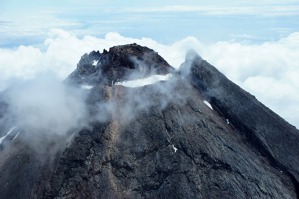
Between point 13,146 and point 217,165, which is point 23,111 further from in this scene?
point 217,165

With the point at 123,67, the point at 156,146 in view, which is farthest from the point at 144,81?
the point at 156,146

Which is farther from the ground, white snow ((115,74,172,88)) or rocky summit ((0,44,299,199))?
white snow ((115,74,172,88))

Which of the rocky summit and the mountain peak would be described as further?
the mountain peak

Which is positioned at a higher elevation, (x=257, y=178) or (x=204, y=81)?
(x=204, y=81)

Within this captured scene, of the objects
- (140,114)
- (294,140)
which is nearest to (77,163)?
(140,114)

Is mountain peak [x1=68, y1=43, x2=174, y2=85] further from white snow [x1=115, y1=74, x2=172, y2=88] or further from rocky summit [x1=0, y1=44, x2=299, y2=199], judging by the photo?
white snow [x1=115, y1=74, x2=172, y2=88]

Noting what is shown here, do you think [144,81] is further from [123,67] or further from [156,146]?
[156,146]

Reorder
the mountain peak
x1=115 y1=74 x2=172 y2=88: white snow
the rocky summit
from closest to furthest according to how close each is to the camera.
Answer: the rocky summit → x1=115 y1=74 x2=172 y2=88: white snow → the mountain peak

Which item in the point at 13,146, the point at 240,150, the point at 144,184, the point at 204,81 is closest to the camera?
the point at 144,184

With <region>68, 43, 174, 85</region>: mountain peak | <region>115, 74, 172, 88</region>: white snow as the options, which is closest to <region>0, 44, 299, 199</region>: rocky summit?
<region>68, 43, 174, 85</region>: mountain peak
